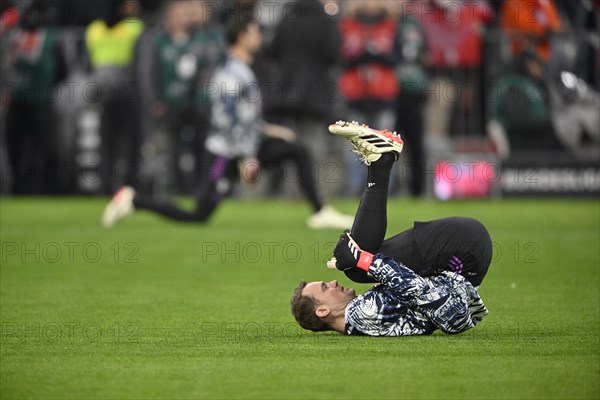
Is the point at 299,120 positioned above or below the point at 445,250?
below

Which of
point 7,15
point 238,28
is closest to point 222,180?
point 238,28

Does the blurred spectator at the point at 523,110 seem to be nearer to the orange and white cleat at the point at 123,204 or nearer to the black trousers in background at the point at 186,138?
the black trousers in background at the point at 186,138

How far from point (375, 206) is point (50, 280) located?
4250mm

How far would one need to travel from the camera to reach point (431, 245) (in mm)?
8188

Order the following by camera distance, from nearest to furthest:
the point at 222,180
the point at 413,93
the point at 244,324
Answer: the point at 244,324
the point at 222,180
the point at 413,93

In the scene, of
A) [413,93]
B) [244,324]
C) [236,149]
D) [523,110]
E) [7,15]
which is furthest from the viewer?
[523,110]

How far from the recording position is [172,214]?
15727mm

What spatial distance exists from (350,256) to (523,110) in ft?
44.1

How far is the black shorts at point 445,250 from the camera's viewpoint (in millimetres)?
8148

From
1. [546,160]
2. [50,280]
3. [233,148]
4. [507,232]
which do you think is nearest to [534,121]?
[546,160]

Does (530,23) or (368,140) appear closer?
(368,140)

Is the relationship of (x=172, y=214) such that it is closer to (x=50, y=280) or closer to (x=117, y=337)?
(x=50, y=280)

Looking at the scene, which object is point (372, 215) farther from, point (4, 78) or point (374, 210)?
point (4, 78)

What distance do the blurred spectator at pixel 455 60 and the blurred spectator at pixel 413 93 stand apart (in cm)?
28
